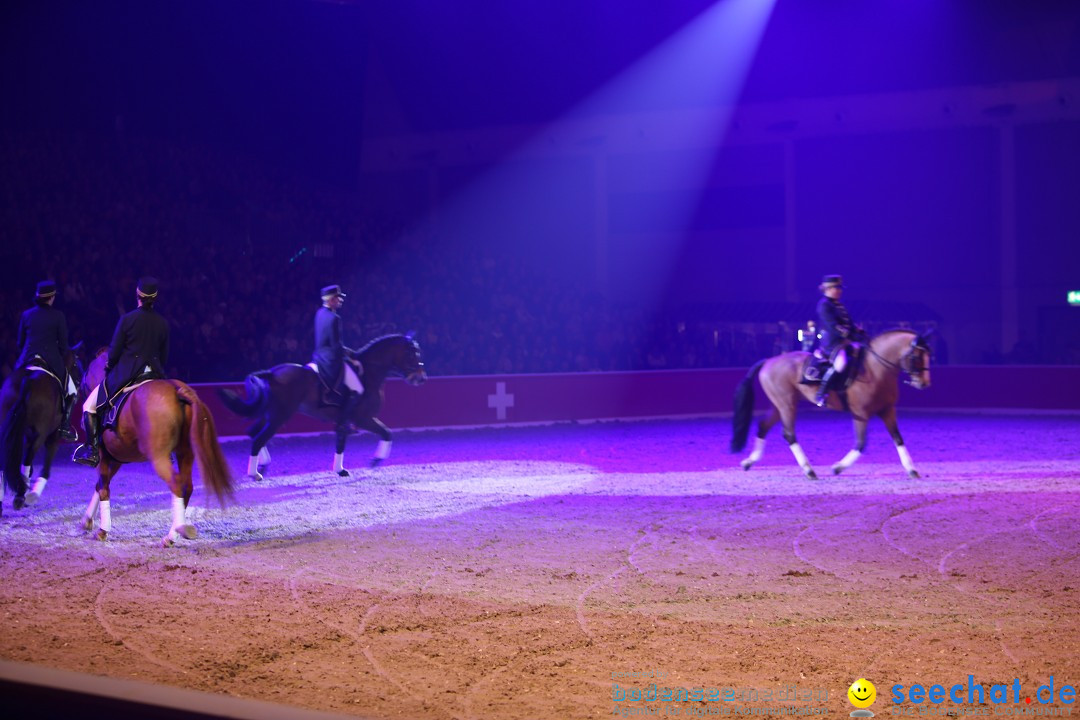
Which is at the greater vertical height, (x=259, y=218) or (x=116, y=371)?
(x=259, y=218)

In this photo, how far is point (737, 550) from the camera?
8.98m

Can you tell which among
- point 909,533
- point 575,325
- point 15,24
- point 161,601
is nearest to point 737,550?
point 909,533

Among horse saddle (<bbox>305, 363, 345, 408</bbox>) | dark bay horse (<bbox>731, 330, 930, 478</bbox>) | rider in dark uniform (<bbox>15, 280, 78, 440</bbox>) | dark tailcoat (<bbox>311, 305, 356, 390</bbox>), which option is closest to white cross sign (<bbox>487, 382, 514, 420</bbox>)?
horse saddle (<bbox>305, 363, 345, 408</bbox>)

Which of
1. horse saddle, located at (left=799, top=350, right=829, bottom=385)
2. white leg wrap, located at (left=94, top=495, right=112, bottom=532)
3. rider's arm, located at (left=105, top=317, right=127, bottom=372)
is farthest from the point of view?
horse saddle, located at (left=799, top=350, right=829, bottom=385)

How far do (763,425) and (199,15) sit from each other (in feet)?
63.1

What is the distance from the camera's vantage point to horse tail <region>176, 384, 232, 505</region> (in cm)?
Result: 896

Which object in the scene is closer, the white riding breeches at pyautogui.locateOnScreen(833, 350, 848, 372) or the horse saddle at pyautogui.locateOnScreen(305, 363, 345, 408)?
the white riding breeches at pyautogui.locateOnScreen(833, 350, 848, 372)

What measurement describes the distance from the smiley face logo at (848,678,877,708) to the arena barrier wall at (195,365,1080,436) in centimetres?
1612

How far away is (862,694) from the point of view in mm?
4828

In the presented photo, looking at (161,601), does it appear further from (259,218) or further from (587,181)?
(587,181)

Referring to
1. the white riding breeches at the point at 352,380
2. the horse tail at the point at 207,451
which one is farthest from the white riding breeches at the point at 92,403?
the white riding breeches at the point at 352,380

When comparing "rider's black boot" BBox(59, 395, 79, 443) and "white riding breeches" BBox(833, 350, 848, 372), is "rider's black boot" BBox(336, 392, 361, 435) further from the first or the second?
"white riding breeches" BBox(833, 350, 848, 372)

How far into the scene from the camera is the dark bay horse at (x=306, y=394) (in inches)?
530

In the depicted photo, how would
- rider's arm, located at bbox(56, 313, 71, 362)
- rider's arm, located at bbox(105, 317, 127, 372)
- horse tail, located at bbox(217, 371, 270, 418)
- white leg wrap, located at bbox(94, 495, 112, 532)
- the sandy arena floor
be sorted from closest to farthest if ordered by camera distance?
the sandy arena floor → rider's arm, located at bbox(105, 317, 127, 372) → white leg wrap, located at bbox(94, 495, 112, 532) → rider's arm, located at bbox(56, 313, 71, 362) → horse tail, located at bbox(217, 371, 270, 418)
